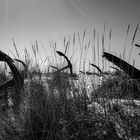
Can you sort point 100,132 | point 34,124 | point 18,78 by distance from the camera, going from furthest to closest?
point 18,78 → point 34,124 → point 100,132

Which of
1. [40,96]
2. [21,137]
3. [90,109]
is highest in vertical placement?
[40,96]

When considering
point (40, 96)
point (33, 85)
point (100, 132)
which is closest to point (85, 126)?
point (100, 132)

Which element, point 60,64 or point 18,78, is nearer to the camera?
point 18,78

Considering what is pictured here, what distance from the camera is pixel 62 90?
1694 mm

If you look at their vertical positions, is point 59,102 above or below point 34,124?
above

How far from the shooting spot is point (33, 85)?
1.75 m

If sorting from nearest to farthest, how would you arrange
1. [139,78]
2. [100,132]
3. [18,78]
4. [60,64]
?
[100,132] → [139,78] → [18,78] → [60,64]

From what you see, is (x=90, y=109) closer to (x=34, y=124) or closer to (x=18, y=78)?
(x=34, y=124)

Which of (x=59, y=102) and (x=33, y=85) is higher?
(x=33, y=85)

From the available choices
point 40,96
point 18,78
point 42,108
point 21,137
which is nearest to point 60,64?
point 18,78

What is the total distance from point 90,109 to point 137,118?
44cm

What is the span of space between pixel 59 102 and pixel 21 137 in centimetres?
44

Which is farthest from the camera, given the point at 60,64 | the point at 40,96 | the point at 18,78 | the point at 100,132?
the point at 60,64

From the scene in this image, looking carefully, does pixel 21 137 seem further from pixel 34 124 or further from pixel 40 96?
pixel 40 96
